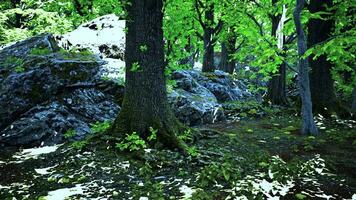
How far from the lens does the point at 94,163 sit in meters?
5.96

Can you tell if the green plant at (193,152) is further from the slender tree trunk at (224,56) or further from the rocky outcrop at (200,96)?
the slender tree trunk at (224,56)

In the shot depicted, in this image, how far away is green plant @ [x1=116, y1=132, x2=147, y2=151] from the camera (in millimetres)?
6395

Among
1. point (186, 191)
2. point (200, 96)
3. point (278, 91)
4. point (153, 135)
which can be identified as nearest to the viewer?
point (186, 191)

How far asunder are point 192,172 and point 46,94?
19.2 ft

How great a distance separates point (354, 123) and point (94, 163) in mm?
9714

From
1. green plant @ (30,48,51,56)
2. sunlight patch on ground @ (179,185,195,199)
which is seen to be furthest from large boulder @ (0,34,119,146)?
sunlight patch on ground @ (179,185,195,199)

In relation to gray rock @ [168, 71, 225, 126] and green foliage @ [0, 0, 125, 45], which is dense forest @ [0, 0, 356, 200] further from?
green foliage @ [0, 0, 125, 45]

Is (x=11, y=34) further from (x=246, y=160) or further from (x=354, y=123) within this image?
(x=354, y=123)

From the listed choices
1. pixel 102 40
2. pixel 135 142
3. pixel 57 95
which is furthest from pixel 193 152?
pixel 102 40

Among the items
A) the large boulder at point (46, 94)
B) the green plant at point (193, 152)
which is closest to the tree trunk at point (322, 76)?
the green plant at point (193, 152)

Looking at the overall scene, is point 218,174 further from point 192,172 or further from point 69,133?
point 69,133

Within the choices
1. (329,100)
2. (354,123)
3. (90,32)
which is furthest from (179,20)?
(354,123)

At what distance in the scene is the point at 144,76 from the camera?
6852mm

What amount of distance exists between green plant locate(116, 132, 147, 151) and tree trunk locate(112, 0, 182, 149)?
0.29 meters
